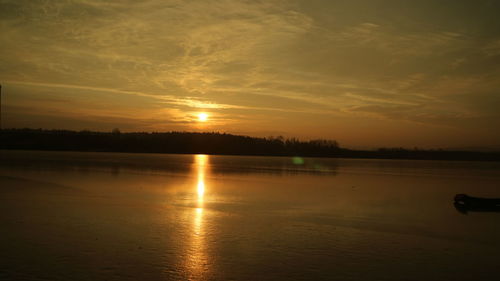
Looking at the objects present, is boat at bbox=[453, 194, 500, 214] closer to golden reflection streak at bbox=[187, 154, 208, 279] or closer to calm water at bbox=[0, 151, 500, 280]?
calm water at bbox=[0, 151, 500, 280]

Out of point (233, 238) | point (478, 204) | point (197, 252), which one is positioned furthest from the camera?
point (478, 204)

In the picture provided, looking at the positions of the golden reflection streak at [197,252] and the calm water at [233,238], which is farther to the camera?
the calm water at [233,238]

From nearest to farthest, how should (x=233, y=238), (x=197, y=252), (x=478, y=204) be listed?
(x=197, y=252), (x=233, y=238), (x=478, y=204)

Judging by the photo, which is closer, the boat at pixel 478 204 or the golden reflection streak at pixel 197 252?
the golden reflection streak at pixel 197 252

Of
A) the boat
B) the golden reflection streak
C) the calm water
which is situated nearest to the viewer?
the golden reflection streak

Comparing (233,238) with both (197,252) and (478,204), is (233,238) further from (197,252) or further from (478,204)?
(478,204)

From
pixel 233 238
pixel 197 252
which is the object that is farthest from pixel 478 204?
pixel 197 252

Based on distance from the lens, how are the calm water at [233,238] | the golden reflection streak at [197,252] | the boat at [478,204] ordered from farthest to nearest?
1. the boat at [478,204]
2. the calm water at [233,238]
3. the golden reflection streak at [197,252]


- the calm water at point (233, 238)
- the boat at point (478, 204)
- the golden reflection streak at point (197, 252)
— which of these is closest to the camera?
the golden reflection streak at point (197, 252)

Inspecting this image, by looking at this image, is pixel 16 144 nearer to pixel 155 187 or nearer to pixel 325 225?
pixel 155 187

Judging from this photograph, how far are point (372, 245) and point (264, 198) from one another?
30.4 feet

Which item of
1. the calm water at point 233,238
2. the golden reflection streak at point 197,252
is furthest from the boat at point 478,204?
the golden reflection streak at point 197,252

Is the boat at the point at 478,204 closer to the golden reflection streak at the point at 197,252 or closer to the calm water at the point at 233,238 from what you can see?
the calm water at the point at 233,238

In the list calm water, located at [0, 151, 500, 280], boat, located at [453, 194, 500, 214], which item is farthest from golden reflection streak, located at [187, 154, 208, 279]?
boat, located at [453, 194, 500, 214]
